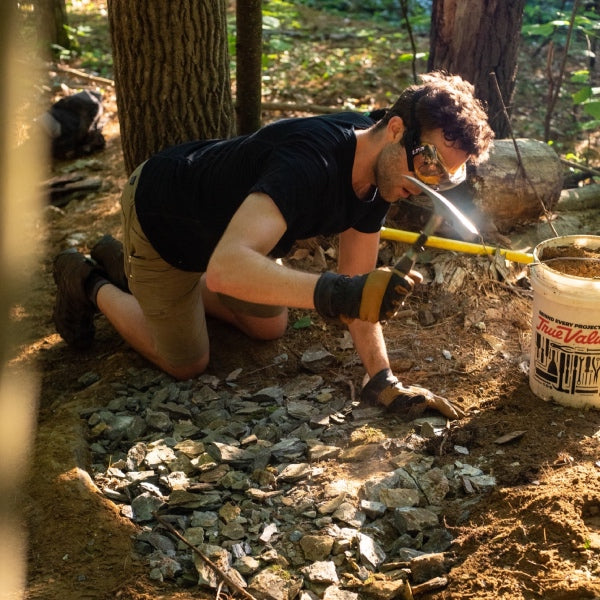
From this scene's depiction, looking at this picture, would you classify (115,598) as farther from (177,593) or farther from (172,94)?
(172,94)

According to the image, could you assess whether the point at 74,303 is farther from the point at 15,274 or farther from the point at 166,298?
the point at 15,274

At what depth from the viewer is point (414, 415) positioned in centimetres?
330

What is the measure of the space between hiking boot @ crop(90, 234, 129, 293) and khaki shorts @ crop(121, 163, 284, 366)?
0.48m

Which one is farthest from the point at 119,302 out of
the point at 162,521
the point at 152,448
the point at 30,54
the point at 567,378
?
the point at 30,54

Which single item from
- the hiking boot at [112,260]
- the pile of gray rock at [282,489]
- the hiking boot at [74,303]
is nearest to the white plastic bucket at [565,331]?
the pile of gray rock at [282,489]

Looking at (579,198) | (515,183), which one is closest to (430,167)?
(515,183)

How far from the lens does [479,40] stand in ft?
15.8

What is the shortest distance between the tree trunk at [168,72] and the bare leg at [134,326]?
2.65ft

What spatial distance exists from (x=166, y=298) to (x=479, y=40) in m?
2.72

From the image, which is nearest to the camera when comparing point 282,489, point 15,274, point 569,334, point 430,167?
point 430,167

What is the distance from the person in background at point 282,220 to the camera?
8.38 feet

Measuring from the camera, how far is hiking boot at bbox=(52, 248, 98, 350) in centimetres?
407

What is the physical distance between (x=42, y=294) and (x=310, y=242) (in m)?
1.76

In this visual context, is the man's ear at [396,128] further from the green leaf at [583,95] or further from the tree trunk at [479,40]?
the green leaf at [583,95]
